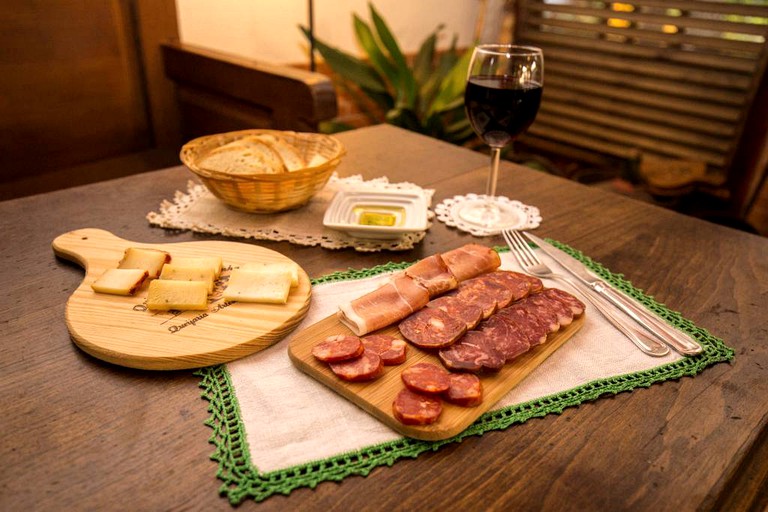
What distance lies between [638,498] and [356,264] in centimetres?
56

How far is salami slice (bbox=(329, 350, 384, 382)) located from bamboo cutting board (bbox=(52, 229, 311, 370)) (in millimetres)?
124

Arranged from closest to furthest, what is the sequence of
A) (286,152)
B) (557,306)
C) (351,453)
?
(351,453) < (557,306) < (286,152)

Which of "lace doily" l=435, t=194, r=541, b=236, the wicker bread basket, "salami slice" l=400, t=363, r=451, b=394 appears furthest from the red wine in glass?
"salami slice" l=400, t=363, r=451, b=394

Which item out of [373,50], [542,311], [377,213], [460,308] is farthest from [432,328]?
[373,50]

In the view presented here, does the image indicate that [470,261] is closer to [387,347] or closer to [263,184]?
[387,347]

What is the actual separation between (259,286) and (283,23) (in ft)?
7.63

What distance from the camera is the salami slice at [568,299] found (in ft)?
2.62

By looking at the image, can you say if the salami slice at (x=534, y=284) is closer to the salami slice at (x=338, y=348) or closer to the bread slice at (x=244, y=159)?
the salami slice at (x=338, y=348)

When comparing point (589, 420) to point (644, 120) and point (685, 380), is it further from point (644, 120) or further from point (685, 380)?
point (644, 120)

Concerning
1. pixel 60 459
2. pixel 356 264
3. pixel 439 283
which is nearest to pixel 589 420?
pixel 439 283

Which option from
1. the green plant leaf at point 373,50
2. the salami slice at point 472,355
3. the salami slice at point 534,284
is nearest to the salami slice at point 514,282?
the salami slice at point 534,284

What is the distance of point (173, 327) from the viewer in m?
0.73

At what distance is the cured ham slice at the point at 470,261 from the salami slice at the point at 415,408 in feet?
0.90

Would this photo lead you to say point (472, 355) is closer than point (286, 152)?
Yes
